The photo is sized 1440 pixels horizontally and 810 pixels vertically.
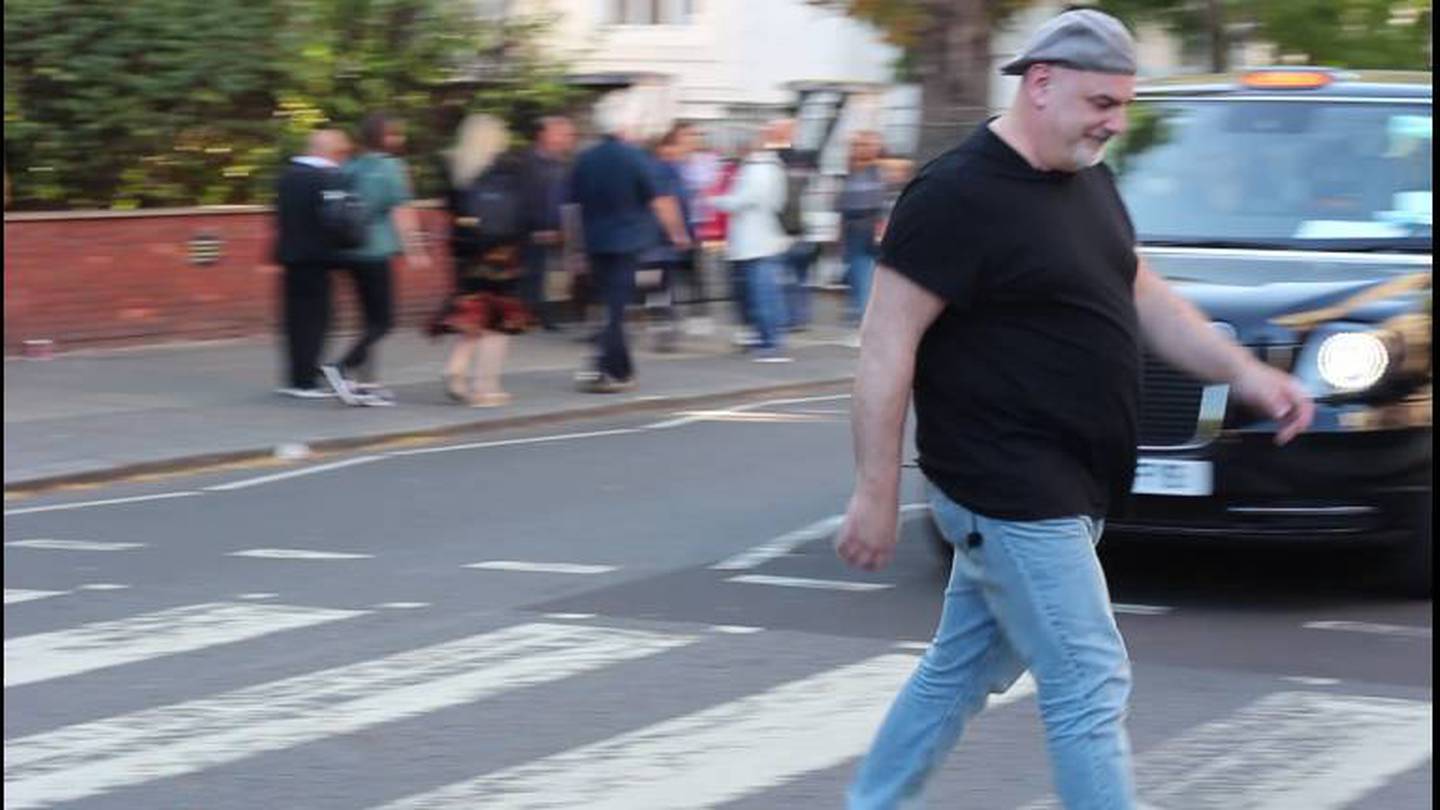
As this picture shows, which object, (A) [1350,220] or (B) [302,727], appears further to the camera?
(A) [1350,220]

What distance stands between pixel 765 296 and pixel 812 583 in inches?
406

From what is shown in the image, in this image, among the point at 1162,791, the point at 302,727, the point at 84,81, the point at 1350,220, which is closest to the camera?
the point at 1162,791

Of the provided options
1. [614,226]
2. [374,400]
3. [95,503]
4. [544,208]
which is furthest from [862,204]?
[95,503]

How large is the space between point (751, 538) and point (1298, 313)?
2.95 m

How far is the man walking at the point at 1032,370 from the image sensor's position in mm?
4773

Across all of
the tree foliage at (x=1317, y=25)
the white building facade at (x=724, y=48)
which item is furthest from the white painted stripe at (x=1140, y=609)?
the white building facade at (x=724, y=48)

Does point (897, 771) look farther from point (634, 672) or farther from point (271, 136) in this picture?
point (271, 136)

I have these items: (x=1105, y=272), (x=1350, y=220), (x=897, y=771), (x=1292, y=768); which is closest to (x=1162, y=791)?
(x=1292, y=768)

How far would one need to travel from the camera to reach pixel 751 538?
410 inches

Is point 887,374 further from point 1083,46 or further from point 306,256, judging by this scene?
point 306,256

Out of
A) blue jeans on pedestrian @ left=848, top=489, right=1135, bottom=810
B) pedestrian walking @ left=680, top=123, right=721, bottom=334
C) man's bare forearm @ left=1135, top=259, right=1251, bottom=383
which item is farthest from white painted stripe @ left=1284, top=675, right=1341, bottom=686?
pedestrian walking @ left=680, top=123, right=721, bottom=334

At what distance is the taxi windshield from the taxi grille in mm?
1142

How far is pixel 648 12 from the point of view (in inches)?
1187

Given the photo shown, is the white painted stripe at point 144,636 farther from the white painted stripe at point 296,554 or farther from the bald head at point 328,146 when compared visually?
the bald head at point 328,146
